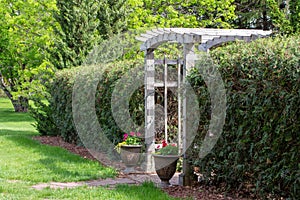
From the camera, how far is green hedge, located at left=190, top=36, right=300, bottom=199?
4.91 meters

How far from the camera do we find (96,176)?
7629mm

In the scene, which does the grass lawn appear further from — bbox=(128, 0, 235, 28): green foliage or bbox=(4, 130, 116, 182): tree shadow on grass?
bbox=(128, 0, 235, 28): green foliage

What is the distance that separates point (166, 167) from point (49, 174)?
2.14 meters

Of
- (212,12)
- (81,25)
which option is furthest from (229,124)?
(212,12)

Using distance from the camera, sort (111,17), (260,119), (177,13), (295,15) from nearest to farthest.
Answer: (260,119) < (295,15) < (111,17) < (177,13)

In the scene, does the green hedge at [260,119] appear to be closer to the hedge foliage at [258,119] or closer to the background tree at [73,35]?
the hedge foliage at [258,119]

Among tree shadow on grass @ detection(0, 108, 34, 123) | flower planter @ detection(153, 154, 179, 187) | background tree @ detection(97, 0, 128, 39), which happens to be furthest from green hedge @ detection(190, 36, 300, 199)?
tree shadow on grass @ detection(0, 108, 34, 123)

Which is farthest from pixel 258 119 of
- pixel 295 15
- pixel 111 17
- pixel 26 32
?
pixel 26 32

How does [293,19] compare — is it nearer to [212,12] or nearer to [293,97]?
[293,97]

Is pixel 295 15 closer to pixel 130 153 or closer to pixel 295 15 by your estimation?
pixel 295 15

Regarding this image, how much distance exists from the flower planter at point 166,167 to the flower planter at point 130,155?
4.39 feet

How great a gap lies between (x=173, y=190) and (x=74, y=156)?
12.0 ft

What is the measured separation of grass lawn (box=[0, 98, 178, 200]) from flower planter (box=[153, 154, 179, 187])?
22 centimetres

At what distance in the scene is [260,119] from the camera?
5340mm
